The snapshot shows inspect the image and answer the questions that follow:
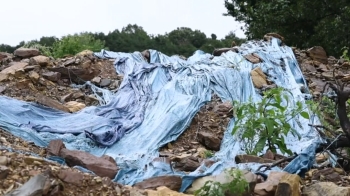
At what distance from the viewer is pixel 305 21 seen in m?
11.3

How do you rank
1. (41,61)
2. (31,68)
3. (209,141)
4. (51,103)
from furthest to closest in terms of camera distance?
(41,61)
(31,68)
(51,103)
(209,141)

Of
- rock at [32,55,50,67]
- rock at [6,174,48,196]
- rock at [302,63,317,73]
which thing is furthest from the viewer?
rock at [302,63,317,73]

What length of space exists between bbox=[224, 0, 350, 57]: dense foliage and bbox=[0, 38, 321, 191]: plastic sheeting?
3.03 m

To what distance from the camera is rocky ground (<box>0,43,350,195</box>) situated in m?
3.10

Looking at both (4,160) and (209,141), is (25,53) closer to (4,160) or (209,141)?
(209,141)

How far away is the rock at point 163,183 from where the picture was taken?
346 cm

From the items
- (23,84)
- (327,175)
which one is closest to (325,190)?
(327,175)

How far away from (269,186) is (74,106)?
308 cm

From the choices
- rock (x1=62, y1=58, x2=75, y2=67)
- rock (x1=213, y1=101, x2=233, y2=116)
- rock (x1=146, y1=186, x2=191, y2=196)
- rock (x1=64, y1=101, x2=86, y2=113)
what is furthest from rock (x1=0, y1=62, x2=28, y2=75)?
rock (x1=146, y1=186, x2=191, y2=196)

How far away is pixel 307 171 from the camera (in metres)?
3.79

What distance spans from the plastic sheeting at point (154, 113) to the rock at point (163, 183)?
0.07 meters

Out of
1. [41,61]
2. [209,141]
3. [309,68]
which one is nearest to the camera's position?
[209,141]

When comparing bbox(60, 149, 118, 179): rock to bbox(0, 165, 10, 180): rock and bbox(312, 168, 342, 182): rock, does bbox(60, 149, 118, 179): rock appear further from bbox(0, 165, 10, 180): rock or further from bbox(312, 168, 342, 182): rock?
bbox(312, 168, 342, 182): rock

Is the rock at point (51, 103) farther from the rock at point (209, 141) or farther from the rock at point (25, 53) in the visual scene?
the rock at point (25, 53)
